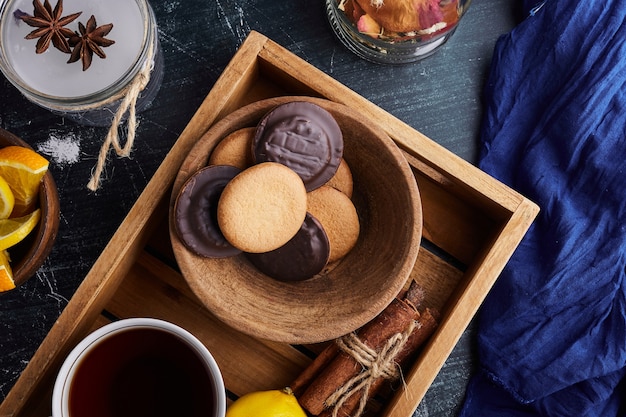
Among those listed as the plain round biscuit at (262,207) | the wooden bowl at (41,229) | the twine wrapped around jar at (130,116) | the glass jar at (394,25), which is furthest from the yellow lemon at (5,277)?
the glass jar at (394,25)

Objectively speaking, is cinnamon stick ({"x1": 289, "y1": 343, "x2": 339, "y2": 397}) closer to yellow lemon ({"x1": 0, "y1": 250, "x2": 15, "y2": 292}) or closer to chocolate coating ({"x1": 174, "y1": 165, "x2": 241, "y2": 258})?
chocolate coating ({"x1": 174, "y1": 165, "x2": 241, "y2": 258})

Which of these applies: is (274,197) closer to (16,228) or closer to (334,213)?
(334,213)

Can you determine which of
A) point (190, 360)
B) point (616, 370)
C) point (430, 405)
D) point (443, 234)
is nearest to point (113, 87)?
point (190, 360)

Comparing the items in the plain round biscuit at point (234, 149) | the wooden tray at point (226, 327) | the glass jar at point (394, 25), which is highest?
the glass jar at point (394, 25)

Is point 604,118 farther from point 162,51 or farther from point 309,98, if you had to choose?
point 162,51

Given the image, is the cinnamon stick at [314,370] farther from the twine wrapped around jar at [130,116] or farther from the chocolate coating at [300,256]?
the twine wrapped around jar at [130,116]
